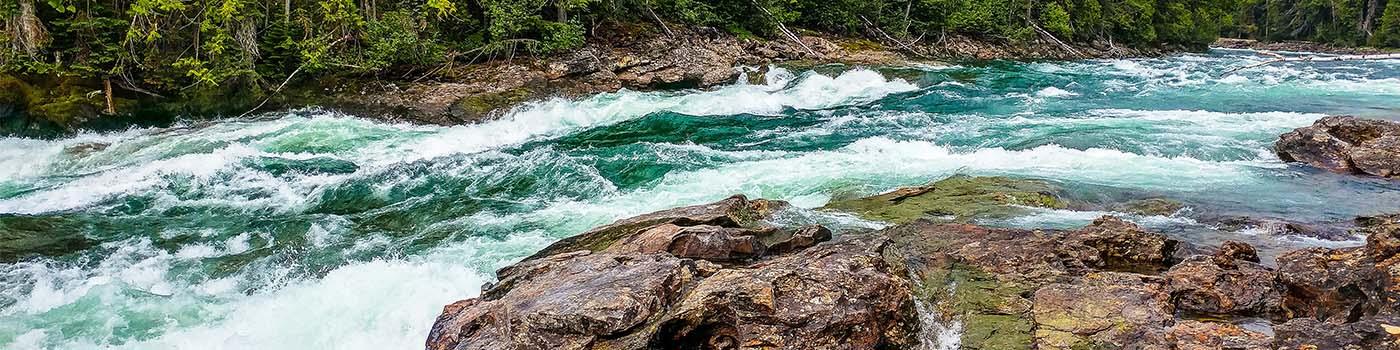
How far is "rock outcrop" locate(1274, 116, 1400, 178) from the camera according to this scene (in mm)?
11633

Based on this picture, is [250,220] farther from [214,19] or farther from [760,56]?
[760,56]

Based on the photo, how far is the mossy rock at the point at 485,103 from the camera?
58.6 feet

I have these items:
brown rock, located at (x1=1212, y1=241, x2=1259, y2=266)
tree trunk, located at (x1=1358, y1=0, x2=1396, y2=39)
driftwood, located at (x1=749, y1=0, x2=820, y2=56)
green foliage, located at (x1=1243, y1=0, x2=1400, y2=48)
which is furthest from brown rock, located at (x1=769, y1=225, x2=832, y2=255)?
tree trunk, located at (x1=1358, y1=0, x2=1396, y2=39)

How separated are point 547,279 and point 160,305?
414 centimetres

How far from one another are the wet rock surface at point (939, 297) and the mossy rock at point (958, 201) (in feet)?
5.74

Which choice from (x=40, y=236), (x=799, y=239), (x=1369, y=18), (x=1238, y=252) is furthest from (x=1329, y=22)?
(x=40, y=236)

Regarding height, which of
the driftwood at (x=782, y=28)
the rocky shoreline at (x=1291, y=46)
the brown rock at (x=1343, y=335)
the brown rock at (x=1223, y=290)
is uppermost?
the driftwood at (x=782, y=28)

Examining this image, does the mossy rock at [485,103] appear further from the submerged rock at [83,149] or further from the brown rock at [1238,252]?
the brown rock at [1238,252]

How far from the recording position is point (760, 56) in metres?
27.8

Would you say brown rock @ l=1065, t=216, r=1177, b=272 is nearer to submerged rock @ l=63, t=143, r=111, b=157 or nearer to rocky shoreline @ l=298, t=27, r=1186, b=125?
rocky shoreline @ l=298, t=27, r=1186, b=125

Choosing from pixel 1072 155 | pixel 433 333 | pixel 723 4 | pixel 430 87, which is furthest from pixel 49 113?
pixel 723 4

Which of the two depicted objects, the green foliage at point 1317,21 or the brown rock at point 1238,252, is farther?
the green foliage at point 1317,21

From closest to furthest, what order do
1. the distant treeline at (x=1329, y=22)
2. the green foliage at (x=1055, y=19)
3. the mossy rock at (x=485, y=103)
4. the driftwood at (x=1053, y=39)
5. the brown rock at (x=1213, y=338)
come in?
the brown rock at (x=1213, y=338), the mossy rock at (x=485, y=103), the driftwood at (x=1053, y=39), the green foliage at (x=1055, y=19), the distant treeline at (x=1329, y=22)

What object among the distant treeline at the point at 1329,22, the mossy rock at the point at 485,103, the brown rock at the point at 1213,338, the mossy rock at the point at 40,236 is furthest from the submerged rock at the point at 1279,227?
the distant treeline at the point at 1329,22
